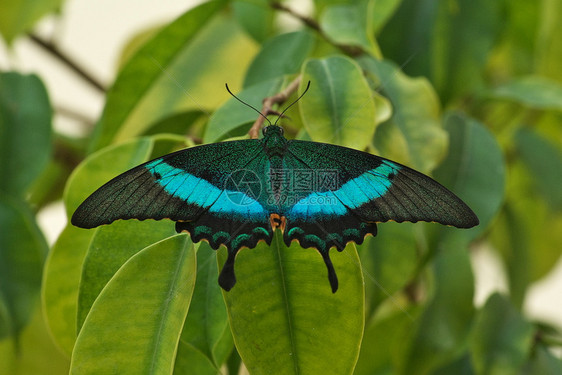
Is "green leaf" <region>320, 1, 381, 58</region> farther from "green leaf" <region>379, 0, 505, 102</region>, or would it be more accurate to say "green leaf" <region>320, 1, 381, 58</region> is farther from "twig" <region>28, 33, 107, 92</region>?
"twig" <region>28, 33, 107, 92</region>

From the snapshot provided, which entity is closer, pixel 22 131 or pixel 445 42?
pixel 22 131

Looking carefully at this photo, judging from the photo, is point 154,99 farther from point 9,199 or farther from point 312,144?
point 312,144

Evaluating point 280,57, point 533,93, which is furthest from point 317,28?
point 533,93

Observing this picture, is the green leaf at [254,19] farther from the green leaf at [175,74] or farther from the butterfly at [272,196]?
the butterfly at [272,196]

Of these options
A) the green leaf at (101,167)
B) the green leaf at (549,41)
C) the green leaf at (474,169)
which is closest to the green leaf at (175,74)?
the green leaf at (101,167)

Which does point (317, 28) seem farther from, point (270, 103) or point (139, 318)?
point (139, 318)

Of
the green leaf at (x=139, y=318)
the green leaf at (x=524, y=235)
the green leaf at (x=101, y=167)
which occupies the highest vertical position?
the green leaf at (x=524, y=235)
